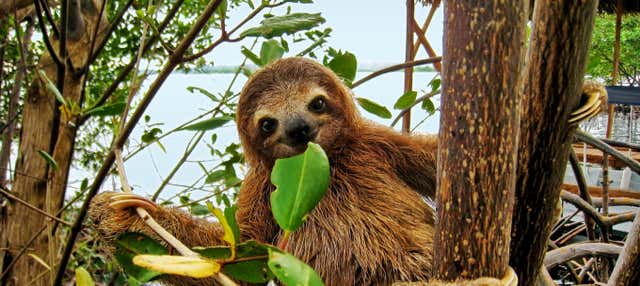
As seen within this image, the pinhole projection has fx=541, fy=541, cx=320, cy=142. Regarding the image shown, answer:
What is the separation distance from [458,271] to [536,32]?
0.32 metres

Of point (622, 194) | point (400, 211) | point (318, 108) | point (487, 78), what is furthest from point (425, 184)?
point (622, 194)

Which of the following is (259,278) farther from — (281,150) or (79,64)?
(79,64)

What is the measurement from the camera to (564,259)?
4.25ft

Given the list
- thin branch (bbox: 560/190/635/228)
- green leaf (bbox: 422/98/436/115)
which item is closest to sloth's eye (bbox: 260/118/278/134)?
green leaf (bbox: 422/98/436/115)

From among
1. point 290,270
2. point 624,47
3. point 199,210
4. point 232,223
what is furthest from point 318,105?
point 624,47

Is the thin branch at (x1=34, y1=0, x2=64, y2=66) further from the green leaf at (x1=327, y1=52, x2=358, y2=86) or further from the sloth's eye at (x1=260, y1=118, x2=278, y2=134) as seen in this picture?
the green leaf at (x1=327, y1=52, x2=358, y2=86)

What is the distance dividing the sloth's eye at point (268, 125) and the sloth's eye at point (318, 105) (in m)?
0.08

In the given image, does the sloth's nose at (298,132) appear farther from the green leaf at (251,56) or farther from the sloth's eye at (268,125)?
the green leaf at (251,56)

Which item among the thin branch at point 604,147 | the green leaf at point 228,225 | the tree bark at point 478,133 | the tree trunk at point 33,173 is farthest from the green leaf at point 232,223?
the tree trunk at point 33,173

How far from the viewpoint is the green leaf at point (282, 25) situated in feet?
3.03

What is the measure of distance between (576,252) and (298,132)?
75cm

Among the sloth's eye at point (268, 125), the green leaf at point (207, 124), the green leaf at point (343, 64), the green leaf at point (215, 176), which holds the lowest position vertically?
the green leaf at point (215, 176)

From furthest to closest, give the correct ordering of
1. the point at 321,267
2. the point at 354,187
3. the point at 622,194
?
the point at 622,194 → the point at 354,187 → the point at 321,267

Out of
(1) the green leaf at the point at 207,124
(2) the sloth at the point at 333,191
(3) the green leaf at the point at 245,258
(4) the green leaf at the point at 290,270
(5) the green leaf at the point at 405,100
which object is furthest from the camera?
(5) the green leaf at the point at 405,100
